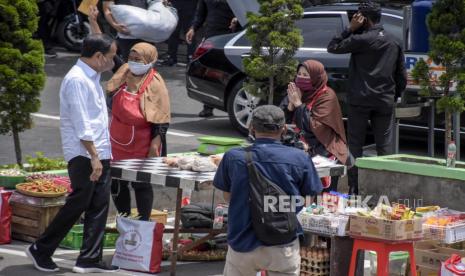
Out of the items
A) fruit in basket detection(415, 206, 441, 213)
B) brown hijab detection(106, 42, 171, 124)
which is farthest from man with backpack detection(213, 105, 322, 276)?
brown hijab detection(106, 42, 171, 124)

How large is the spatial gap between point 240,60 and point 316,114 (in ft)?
16.9

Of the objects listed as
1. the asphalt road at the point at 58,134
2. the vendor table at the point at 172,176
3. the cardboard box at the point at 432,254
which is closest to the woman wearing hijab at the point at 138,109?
the vendor table at the point at 172,176

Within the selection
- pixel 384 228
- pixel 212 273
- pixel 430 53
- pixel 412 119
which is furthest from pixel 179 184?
pixel 412 119

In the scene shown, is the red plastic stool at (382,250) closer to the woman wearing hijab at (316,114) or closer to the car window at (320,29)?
the woman wearing hijab at (316,114)

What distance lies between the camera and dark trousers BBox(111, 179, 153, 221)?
9734 mm

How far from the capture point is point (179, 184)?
28.2 ft

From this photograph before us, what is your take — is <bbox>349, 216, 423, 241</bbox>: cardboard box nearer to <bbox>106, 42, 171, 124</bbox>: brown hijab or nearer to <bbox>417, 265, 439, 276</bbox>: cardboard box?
<bbox>417, 265, 439, 276</bbox>: cardboard box

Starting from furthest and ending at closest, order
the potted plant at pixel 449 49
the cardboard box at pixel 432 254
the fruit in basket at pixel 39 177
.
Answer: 1. the fruit in basket at pixel 39 177
2. the potted plant at pixel 449 49
3. the cardboard box at pixel 432 254

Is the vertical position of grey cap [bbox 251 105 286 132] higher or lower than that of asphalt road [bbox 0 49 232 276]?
higher

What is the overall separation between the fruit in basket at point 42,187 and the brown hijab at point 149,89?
3.14ft

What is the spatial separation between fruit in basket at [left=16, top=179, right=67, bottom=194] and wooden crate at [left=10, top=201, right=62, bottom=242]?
0.13 m

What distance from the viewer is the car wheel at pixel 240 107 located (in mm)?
14742

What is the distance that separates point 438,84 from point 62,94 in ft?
11.7

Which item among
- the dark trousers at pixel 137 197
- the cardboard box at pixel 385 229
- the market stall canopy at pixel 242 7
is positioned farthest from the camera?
the market stall canopy at pixel 242 7
